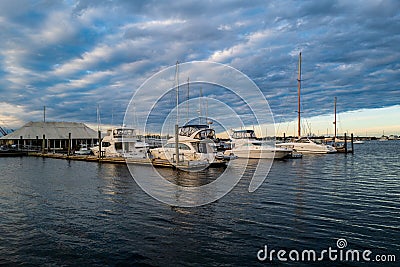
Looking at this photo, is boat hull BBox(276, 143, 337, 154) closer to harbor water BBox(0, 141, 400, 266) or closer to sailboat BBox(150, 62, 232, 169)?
sailboat BBox(150, 62, 232, 169)

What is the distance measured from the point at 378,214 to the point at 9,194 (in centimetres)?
2020

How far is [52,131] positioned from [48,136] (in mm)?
2227

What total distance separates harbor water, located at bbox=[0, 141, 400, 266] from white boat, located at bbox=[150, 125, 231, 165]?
43.3ft

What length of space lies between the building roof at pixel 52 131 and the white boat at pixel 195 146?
49.4m

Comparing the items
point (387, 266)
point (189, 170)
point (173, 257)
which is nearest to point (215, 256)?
point (173, 257)

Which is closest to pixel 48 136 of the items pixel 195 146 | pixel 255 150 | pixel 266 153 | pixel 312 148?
pixel 255 150

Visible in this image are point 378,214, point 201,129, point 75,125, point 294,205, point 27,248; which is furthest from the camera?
point 75,125

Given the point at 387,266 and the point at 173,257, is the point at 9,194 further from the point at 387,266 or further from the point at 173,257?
the point at 387,266

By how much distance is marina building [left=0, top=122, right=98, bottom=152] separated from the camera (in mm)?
73875

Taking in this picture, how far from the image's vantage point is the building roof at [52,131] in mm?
74438

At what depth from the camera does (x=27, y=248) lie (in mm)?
10148

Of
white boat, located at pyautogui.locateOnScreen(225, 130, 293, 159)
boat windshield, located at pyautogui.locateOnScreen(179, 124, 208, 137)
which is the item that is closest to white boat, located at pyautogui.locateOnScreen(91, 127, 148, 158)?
boat windshield, located at pyautogui.locateOnScreen(179, 124, 208, 137)

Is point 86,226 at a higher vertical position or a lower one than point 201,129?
lower

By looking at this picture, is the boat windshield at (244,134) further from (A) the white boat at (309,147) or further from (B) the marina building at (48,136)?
(B) the marina building at (48,136)
